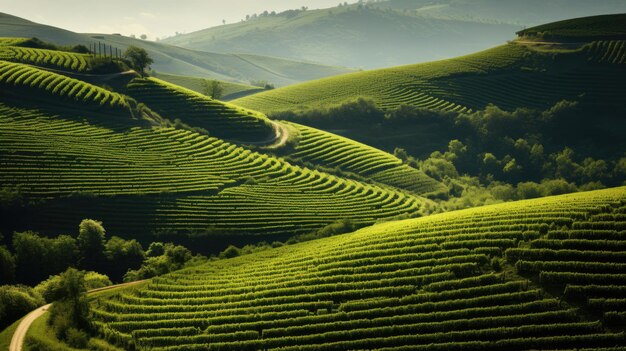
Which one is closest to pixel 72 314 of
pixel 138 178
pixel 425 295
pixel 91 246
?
pixel 91 246

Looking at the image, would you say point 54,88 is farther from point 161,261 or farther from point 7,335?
point 7,335

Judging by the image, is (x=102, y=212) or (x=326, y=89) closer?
(x=102, y=212)

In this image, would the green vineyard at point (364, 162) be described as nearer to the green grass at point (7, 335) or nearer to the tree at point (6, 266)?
the tree at point (6, 266)

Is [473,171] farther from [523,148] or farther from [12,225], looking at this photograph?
[12,225]

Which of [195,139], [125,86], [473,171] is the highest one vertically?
[125,86]

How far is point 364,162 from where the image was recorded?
11956cm

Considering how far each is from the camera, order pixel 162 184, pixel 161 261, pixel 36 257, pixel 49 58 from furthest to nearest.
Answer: pixel 49 58
pixel 162 184
pixel 36 257
pixel 161 261

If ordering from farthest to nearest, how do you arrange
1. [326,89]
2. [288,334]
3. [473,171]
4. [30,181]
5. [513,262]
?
[326,89], [473,171], [30,181], [513,262], [288,334]

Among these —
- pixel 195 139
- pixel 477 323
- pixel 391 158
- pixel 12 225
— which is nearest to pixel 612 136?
pixel 391 158

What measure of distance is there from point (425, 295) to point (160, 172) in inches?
2220

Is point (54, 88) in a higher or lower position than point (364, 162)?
higher

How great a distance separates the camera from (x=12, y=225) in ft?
266

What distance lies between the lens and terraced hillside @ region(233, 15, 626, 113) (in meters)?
153

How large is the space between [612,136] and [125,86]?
334ft
